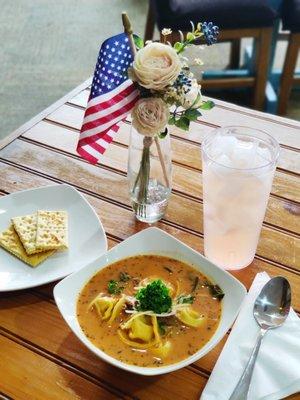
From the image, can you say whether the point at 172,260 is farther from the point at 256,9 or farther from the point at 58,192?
the point at 256,9

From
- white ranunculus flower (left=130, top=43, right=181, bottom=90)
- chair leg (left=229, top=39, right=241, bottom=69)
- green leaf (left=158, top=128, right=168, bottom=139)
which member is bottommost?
chair leg (left=229, top=39, right=241, bottom=69)

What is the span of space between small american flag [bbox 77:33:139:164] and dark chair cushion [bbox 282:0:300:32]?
5.25ft

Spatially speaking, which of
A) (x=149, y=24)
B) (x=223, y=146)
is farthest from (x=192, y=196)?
(x=149, y=24)

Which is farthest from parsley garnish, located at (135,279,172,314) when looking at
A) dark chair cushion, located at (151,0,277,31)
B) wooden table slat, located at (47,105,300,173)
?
dark chair cushion, located at (151,0,277,31)

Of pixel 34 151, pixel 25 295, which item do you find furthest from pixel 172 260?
pixel 34 151

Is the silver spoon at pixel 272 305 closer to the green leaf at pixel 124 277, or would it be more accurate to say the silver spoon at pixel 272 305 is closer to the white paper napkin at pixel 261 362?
the white paper napkin at pixel 261 362

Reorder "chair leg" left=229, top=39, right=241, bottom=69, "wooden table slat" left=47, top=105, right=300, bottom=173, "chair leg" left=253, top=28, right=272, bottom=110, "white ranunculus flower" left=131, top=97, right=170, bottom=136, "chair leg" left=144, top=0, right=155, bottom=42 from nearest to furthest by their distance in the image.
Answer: "white ranunculus flower" left=131, top=97, right=170, bottom=136
"wooden table slat" left=47, top=105, right=300, bottom=173
"chair leg" left=253, top=28, right=272, bottom=110
"chair leg" left=144, top=0, right=155, bottom=42
"chair leg" left=229, top=39, right=241, bottom=69

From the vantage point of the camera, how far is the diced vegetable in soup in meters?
0.89

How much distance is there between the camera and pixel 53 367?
2.94ft

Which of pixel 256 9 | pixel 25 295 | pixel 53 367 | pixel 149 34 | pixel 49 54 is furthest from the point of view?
pixel 49 54

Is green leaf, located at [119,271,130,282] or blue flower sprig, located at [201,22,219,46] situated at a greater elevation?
blue flower sprig, located at [201,22,219,46]

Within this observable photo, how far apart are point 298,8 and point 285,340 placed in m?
1.84

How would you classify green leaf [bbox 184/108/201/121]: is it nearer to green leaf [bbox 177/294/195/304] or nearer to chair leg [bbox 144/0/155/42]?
green leaf [bbox 177/294/195/304]

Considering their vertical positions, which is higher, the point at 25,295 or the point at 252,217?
the point at 252,217
